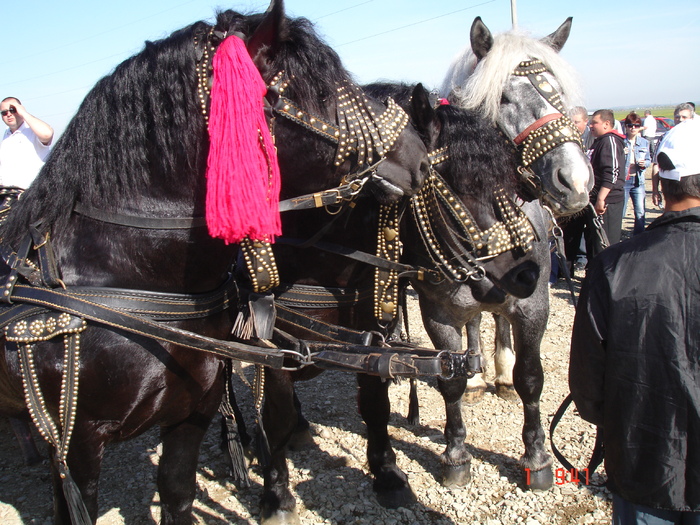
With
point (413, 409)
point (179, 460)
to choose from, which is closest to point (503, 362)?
point (413, 409)

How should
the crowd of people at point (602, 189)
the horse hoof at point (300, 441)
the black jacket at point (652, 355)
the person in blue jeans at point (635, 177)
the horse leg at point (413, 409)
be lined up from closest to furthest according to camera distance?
the black jacket at point (652, 355)
the horse hoof at point (300, 441)
the horse leg at point (413, 409)
the crowd of people at point (602, 189)
the person in blue jeans at point (635, 177)

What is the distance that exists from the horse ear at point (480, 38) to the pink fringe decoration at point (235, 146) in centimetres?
172

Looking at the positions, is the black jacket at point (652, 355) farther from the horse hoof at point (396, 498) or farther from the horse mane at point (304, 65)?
the horse hoof at point (396, 498)

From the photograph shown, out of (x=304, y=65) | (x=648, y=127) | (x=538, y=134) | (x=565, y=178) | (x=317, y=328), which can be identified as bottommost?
(x=317, y=328)

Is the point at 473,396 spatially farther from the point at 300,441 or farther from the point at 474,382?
the point at 300,441

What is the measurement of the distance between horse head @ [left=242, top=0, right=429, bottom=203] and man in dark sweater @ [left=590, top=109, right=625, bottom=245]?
494 cm

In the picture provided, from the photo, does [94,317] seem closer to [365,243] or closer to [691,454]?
[365,243]

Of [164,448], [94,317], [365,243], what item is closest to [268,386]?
[164,448]

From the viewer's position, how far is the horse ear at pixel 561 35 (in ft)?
10.4

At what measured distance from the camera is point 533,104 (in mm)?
2709

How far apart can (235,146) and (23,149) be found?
3.08 meters

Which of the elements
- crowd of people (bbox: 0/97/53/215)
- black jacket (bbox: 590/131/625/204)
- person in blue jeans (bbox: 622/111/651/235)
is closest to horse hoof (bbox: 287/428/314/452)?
crowd of people (bbox: 0/97/53/215)

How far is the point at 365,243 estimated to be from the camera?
2.68 m

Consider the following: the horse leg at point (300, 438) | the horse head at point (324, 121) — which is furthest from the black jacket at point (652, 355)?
the horse leg at point (300, 438)
